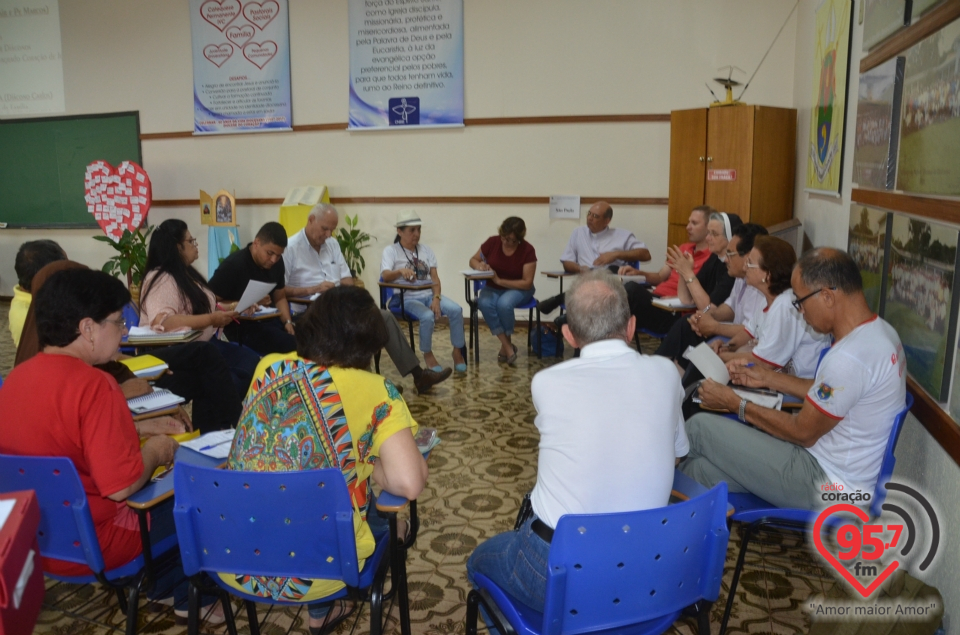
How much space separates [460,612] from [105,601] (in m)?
1.25

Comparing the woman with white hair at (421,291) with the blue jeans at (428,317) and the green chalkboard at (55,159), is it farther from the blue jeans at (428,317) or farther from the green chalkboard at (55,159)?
the green chalkboard at (55,159)

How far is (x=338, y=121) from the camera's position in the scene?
7.34 m

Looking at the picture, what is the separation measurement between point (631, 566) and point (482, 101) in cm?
606

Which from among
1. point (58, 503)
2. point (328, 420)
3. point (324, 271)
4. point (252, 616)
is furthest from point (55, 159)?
point (328, 420)

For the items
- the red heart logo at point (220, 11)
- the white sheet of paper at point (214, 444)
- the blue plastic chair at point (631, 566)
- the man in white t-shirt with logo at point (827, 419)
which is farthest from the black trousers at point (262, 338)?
the red heart logo at point (220, 11)

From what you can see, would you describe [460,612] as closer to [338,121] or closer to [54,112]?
[338,121]

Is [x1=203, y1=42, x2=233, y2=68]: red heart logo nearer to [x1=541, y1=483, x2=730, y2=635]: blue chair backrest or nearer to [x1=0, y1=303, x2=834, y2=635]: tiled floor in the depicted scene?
[x1=0, y1=303, x2=834, y2=635]: tiled floor

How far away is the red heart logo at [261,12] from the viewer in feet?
24.1

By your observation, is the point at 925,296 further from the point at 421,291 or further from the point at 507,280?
the point at 421,291

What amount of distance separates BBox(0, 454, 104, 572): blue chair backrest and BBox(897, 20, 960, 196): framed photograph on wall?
2478mm

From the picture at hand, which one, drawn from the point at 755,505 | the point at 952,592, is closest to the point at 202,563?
the point at 755,505

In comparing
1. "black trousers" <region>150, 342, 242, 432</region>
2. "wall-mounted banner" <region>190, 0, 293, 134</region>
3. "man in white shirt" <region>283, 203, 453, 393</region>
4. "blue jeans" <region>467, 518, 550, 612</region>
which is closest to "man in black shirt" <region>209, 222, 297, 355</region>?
"man in white shirt" <region>283, 203, 453, 393</region>

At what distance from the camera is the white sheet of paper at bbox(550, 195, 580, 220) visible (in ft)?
22.2

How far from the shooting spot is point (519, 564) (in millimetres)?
1698
